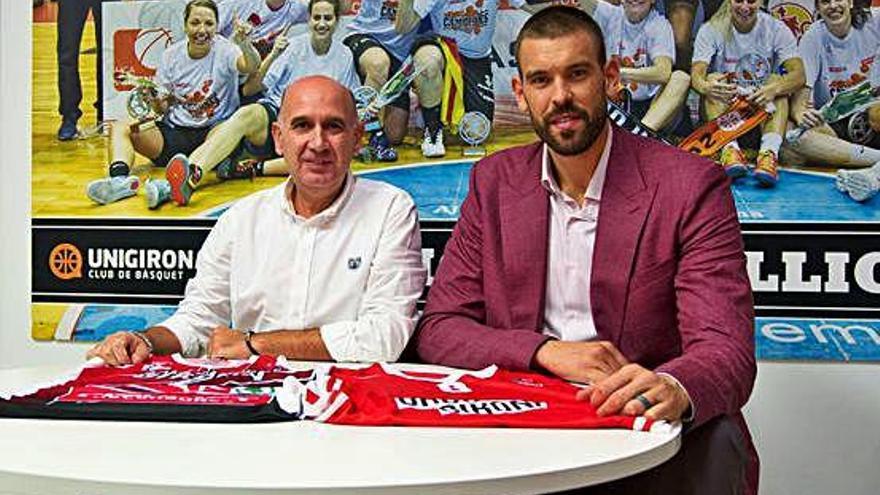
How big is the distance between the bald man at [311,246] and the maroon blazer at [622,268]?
0.91ft

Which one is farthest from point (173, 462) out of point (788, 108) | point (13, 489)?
point (788, 108)

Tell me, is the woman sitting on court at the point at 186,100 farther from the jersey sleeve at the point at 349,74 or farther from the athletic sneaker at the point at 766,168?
the athletic sneaker at the point at 766,168

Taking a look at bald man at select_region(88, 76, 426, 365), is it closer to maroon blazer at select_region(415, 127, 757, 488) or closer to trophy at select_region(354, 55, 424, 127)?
maroon blazer at select_region(415, 127, 757, 488)

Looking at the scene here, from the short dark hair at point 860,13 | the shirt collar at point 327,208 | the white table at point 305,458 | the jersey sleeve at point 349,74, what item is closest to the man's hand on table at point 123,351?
the white table at point 305,458

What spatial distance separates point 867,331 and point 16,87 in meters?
2.74

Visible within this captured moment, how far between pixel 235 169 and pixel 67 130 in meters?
0.60

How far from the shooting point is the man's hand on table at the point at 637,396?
1640mm

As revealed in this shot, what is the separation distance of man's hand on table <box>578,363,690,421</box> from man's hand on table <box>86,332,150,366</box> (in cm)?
94

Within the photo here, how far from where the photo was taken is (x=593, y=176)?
2.34m

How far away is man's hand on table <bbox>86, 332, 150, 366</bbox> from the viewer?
2152 mm

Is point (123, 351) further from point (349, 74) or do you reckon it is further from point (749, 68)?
point (749, 68)

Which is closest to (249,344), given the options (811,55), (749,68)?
(749,68)

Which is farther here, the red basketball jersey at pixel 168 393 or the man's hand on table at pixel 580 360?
the man's hand on table at pixel 580 360

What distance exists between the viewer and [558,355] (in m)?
1.97
